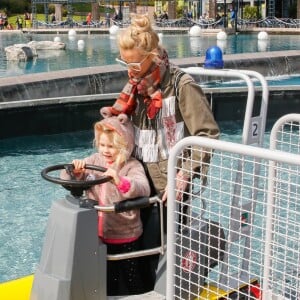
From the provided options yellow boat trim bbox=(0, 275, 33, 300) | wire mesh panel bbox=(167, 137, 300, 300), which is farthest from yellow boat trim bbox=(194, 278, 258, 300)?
yellow boat trim bbox=(0, 275, 33, 300)

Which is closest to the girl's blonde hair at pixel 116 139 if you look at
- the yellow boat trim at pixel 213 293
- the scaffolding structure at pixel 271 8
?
the yellow boat trim at pixel 213 293

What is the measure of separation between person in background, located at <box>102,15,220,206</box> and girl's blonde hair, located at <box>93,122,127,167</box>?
0.51 feet

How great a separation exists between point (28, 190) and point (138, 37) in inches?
181

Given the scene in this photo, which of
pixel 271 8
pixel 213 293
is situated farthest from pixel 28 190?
pixel 271 8

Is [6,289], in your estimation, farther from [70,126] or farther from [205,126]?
[70,126]

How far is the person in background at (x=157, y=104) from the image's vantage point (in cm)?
303

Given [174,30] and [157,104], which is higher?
[157,104]

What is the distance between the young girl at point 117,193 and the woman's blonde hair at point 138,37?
1.18 ft

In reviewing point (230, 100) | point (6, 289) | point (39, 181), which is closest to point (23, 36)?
point (230, 100)

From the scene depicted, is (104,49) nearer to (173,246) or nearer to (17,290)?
(17,290)

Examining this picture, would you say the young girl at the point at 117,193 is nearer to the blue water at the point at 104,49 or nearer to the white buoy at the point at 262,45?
the blue water at the point at 104,49

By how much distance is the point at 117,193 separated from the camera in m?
3.19

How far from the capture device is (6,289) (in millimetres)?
3354

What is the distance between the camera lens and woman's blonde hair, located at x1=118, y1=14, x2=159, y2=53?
301 cm
